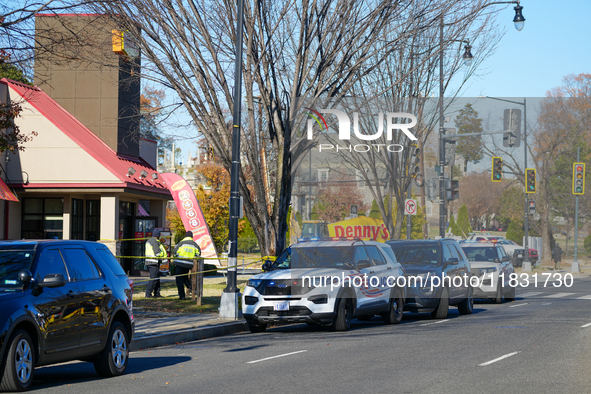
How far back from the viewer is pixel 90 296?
30.2 feet

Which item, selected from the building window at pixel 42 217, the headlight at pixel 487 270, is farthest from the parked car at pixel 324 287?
the building window at pixel 42 217

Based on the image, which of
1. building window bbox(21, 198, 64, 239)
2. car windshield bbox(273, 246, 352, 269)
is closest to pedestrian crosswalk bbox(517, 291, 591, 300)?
car windshield bbox(273, 246, 352, 269)

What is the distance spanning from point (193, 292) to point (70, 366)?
27.3ft

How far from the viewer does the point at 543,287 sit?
102 feet

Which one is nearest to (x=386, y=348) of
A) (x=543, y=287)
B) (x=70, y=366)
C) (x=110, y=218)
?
(x=70, y=366)

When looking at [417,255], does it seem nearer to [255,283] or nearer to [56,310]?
[255,283]

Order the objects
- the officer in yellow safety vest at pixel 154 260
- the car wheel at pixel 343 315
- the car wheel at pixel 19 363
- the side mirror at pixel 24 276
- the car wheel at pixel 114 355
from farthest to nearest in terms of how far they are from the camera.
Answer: the officer in yellow safety vest at pixel 154 260 < the car wheel at pixel 343 315 < the car wheel at pixel 114 355 < the side mirror at pixel 24 276 < the car wheel at pixel 19 363

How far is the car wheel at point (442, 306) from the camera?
1720 cm

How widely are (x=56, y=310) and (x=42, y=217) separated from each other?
61.6ft

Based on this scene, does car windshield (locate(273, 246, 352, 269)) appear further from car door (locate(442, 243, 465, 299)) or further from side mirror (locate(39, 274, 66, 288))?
side mirror (locate(39, 274, 66, 288))

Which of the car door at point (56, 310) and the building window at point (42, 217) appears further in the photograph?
the building window at point (42, 217)

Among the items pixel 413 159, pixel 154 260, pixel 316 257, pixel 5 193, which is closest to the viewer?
pixel 316 257

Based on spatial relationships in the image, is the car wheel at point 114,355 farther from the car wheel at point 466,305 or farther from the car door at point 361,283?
the car wheel at point 466,305

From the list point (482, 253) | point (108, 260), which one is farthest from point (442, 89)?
point (108, 260)
